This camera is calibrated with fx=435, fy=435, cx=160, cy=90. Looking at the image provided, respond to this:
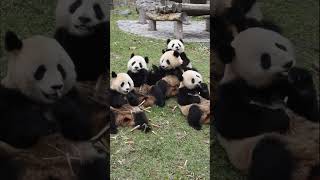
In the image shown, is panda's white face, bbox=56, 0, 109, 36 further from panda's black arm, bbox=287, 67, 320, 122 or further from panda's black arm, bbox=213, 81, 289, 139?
panda's black arm, bbox=287, 67, 320, 122

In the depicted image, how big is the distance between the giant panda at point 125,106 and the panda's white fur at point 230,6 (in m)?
1.68

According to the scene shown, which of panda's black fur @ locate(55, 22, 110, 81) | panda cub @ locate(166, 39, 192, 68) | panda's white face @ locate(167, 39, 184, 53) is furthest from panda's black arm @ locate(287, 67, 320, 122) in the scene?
panda's white face @ locate(167, 39, 184, 53)

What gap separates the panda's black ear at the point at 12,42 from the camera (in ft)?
5.44

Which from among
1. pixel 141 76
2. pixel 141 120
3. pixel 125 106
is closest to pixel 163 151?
pixel 141 120

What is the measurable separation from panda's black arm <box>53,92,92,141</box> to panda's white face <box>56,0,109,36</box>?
279 mm

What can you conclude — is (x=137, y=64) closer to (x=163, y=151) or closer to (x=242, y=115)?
(x=163, y=151)

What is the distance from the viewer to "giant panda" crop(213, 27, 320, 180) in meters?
1.67

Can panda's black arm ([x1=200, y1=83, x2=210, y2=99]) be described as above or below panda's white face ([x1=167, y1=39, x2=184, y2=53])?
below

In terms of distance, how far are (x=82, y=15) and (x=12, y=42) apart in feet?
0.95

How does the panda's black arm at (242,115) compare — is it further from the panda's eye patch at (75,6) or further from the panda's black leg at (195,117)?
the panda's black leg at (195,117)

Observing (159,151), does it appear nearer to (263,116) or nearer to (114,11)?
(263,116)

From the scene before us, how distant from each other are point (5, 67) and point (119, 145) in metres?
1.50

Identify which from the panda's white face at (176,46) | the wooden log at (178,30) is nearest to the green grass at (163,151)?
the panda's white face at (176,46)

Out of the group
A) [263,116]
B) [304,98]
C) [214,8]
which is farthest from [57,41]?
[304,98]
